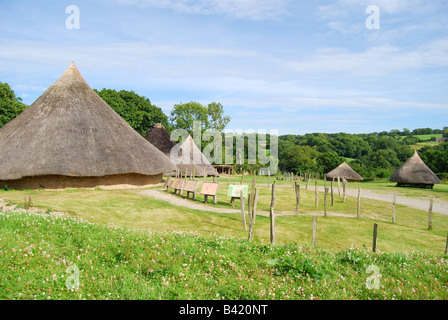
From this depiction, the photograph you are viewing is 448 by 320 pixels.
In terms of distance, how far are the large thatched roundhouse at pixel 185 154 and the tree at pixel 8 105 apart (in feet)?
51.6

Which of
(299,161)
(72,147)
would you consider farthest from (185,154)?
(299,161)

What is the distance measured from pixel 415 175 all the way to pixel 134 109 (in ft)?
132

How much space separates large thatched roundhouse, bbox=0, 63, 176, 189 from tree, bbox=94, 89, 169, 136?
18.5m

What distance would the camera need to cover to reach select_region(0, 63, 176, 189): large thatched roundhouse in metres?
18.7

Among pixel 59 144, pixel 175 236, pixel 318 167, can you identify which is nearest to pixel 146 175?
pixel 59 144

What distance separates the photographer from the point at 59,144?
19438mm

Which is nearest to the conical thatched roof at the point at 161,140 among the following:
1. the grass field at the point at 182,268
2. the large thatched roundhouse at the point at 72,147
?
the large thatched roundhouse at the point at 72,147

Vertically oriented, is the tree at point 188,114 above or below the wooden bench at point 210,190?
above

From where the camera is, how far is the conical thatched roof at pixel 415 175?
39375 mm

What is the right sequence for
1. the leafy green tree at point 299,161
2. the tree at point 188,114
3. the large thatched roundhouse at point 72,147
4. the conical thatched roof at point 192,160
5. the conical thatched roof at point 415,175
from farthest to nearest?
the leafy green tree at point 299,161 < the tree at point 188,114 < the conical thatched roof at point 415,175 < the conical thatched roof at point 192,160 < the large thatched roundhouse at point 72,147

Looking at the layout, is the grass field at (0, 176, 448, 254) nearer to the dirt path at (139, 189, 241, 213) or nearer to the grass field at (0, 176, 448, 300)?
the dirt path at (139, 189, 241, 213)
